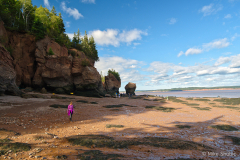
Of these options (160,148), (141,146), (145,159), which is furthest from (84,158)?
(160,148)

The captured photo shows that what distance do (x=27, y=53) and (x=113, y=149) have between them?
1293 inches

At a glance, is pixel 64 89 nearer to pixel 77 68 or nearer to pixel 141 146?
pixel 77 68

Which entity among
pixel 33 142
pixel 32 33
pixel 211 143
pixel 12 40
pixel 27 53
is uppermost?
pixel 32 33

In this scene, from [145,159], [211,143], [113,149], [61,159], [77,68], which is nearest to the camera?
[61,159]

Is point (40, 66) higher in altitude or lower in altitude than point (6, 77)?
higher

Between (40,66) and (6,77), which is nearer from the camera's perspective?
(6,77)

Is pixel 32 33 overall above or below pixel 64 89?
above

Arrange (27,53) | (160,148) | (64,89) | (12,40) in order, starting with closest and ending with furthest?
(160,148)
(12,40)
(27,53)
(64,89)

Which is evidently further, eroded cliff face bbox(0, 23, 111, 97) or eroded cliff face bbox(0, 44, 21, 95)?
eroded cliff face bbox(0, 23, 111, 97)

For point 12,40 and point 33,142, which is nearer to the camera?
point 33,142

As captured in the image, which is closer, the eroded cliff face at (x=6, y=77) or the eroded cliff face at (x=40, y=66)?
the eroded cliff face at (x=6, y=77)

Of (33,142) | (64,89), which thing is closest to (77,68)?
(64,89)

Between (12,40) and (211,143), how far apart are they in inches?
1447

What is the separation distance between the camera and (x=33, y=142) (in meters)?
4.96
